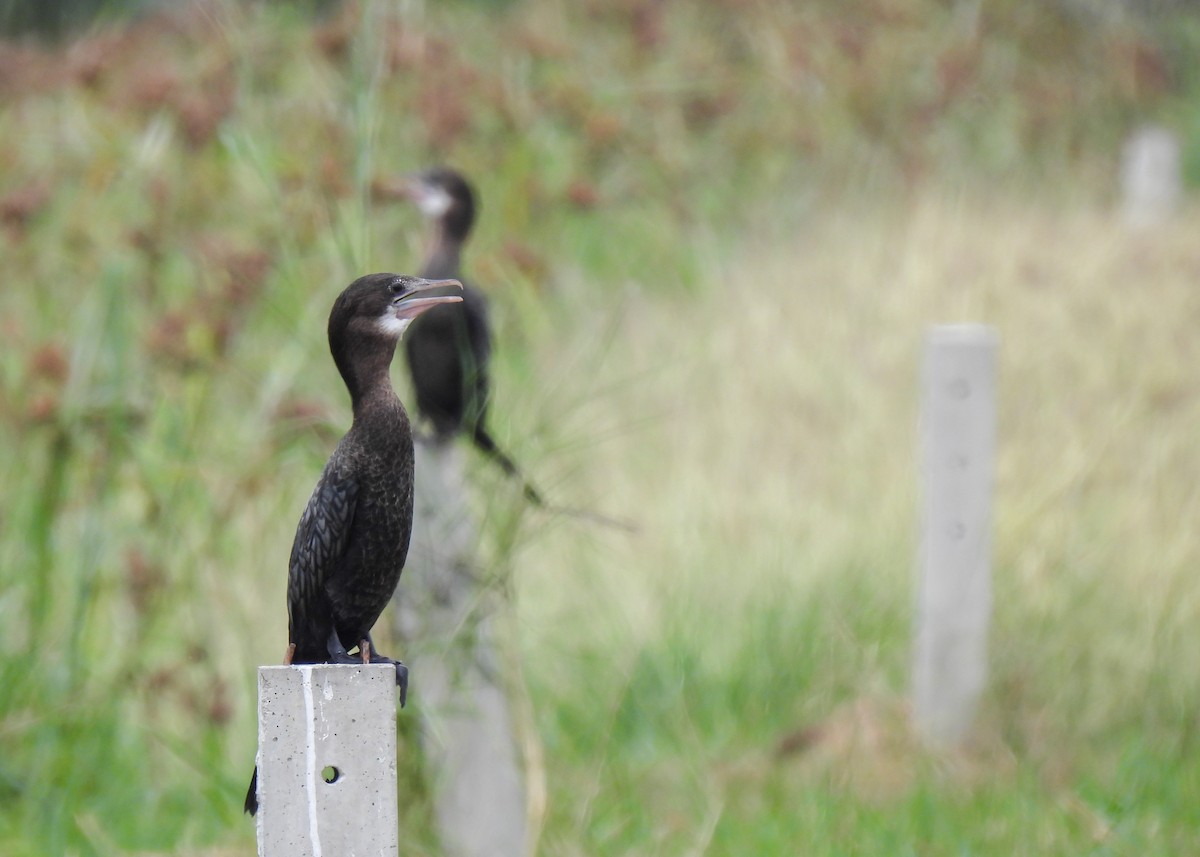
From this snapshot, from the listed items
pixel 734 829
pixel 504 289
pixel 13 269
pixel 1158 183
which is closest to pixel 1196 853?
pixel 734 829

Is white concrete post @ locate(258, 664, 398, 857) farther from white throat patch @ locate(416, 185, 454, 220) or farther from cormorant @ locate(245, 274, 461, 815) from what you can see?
white throat patch @ locate(416, 185, 454, 220)

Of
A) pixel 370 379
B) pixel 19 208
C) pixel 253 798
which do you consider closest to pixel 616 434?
pixel 19 208

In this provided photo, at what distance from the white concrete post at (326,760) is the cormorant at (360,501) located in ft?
0.10

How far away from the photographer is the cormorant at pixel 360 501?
1305 mm

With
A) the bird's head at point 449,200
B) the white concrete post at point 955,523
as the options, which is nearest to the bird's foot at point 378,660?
the bird's head at point 449,200

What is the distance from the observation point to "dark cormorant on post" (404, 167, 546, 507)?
293 centimetres

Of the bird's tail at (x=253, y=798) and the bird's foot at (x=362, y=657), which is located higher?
the bird's foot at (x=362, y=657)

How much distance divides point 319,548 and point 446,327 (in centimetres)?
159

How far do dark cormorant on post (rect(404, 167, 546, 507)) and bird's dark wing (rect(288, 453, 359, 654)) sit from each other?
1312 mm

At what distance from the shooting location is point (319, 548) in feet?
4.62

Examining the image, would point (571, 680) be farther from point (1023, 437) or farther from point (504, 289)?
point (1023, 437)

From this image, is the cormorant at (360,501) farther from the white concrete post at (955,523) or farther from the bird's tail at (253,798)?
the white concrete post at (955,523)

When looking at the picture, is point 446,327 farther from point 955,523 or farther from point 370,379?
point 955,523

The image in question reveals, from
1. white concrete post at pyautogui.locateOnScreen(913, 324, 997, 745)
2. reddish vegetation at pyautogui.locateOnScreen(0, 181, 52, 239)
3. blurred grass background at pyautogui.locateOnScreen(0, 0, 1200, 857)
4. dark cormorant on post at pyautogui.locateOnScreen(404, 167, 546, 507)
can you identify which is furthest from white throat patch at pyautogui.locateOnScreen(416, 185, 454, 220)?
white concrete post at pyautogui.locateOnScreen(913, 324, 997, 745)
